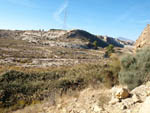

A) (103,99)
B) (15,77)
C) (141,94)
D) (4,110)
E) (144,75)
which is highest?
(144,75)

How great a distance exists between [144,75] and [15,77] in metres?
11.2

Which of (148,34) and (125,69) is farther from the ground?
(148,34)

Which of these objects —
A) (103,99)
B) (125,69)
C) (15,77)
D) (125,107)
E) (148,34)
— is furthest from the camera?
(15,77)

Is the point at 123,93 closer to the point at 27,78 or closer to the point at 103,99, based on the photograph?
the point at 103,99

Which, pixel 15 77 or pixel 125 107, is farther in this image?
pixel 15 77

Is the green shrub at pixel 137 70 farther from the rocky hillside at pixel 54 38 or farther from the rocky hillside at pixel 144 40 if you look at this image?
the rocky hillside at pixel 54 38

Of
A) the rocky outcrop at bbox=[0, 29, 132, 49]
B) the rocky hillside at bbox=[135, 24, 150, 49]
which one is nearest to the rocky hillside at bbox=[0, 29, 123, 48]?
the rocky outcrop at bbox=[0, 29, 132, 49]

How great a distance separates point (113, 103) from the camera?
361 centimetres

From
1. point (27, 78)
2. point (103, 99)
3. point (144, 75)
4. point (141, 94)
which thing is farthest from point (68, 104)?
point (27, 78)

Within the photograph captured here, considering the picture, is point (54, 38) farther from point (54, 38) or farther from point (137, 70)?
point (137, 70)

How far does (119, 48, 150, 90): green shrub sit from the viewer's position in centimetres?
526

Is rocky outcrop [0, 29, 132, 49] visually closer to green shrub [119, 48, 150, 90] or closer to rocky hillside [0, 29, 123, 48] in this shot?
rocky hillside [0, 29, 123, 48]

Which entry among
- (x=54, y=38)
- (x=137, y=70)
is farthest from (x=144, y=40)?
(x=54, y=38)

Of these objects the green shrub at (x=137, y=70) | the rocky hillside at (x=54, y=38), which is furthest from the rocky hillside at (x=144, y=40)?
the rocky hillside at (x=54, y=38)
